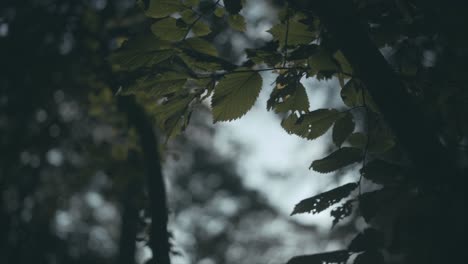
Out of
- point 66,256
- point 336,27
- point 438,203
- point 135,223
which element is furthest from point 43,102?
point 66,256

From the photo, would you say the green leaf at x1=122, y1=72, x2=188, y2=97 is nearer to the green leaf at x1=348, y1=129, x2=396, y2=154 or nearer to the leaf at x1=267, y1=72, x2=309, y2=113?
the leaf at x1=267, y1=72, x2=309, y2=113

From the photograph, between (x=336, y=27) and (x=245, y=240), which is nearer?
(x=336, y=27)

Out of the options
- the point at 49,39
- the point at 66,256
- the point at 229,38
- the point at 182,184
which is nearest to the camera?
the point at 49,39

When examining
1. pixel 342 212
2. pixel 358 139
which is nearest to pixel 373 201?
pixel 342 212

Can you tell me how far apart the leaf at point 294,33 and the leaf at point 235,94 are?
112mm

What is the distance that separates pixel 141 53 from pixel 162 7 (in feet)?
0.43

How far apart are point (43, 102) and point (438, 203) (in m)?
3.42

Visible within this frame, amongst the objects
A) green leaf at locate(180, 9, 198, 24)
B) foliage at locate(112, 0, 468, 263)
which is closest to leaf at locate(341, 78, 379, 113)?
foliage at locate(112, 0, 468, 263)

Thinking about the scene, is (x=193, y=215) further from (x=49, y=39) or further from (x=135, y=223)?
(x=135, y=223)

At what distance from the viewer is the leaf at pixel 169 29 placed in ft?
3.51

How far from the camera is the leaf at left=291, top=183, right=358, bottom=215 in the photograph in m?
0.91

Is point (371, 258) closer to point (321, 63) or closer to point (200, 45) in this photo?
point (321, 63)

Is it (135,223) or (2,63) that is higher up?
(2,63)

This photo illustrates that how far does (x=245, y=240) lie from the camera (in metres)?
16.6
